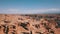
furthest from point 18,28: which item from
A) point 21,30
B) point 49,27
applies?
point 49,27

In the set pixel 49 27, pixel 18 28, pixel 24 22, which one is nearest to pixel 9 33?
pixel 18 28

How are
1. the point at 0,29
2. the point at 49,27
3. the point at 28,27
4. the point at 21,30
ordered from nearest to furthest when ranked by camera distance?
the point at 0,29 < the point at 21,30 < the point at 28,27 < the point at 49,27

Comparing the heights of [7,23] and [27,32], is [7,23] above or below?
above

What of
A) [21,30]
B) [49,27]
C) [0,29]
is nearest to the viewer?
[0,29]

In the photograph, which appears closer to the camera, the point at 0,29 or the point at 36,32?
the point at 0,29

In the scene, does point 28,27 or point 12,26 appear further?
point 28,27

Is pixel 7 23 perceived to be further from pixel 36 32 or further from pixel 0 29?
pixel 36 32

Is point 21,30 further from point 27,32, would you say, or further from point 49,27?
point 49,27

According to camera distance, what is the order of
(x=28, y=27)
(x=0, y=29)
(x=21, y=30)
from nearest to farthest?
(x=0, y=29), (x=21, y=30), (x=28, y=27)

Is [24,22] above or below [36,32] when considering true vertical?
above
